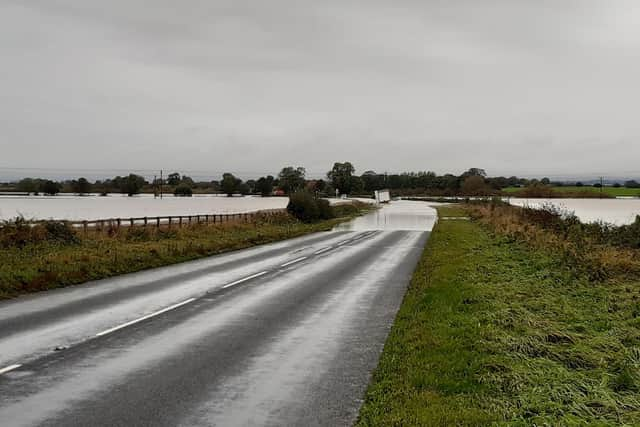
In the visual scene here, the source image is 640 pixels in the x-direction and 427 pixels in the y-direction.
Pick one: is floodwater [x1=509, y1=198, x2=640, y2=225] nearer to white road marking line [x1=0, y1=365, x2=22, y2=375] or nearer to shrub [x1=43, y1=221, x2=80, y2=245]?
shrub [x1=43, y1=221, x2=80, y2=245]

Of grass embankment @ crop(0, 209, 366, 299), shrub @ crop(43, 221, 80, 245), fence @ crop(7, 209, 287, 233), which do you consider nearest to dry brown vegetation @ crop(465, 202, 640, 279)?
grass embankment @ crop(0, 209, 366, 299)

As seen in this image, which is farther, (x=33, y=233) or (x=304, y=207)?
(x=304, y=207)

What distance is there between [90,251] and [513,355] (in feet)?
56.6

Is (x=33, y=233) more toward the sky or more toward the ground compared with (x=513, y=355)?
more toward the sky

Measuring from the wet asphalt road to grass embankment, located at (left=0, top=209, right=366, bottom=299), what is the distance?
3.78ft

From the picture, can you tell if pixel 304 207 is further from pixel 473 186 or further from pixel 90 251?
pixel 473 186

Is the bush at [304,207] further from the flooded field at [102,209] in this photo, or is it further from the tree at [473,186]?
the tree at [473,186]

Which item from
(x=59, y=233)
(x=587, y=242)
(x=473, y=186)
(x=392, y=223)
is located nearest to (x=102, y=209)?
(x=392, y=223)

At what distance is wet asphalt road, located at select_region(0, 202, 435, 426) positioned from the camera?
6.57 metres

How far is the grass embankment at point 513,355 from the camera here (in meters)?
6.33

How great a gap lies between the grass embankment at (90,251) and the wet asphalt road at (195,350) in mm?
1154

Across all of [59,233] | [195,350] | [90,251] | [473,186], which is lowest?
[195,350]

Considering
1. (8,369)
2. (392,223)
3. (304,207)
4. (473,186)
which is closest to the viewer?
(8,369)

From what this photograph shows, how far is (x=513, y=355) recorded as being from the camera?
8.46 m
